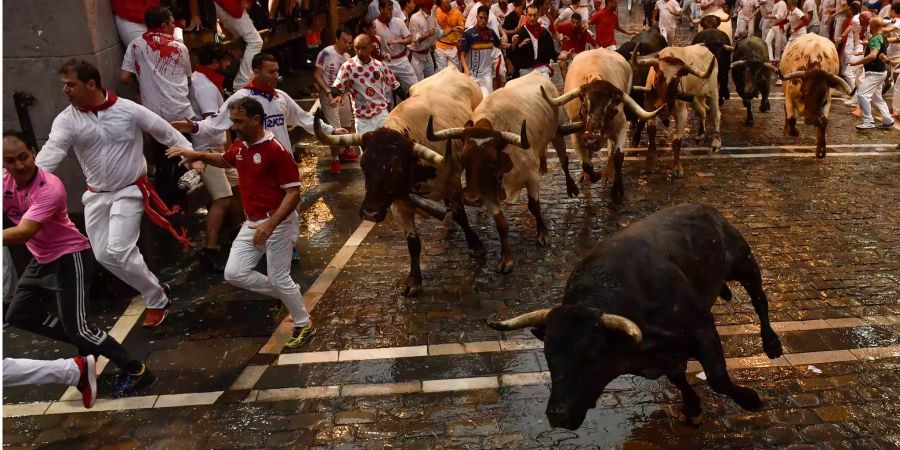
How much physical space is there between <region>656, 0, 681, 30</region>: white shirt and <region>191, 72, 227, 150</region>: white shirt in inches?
542

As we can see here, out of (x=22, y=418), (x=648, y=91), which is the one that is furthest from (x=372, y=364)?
(x=648, y=91)

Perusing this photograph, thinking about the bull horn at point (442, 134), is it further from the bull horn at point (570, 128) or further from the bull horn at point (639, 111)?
the bull horn at point (639, 111)

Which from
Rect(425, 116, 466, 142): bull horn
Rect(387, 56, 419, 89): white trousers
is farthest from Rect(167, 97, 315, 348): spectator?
Rect(387, 56, 419, 89): white trousers

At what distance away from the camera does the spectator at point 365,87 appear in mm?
9594

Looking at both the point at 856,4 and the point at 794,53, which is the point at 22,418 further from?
the point at 856,4

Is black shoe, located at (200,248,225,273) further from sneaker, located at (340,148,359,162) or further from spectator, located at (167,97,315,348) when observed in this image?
sneaker, located at (340,148,359,162)

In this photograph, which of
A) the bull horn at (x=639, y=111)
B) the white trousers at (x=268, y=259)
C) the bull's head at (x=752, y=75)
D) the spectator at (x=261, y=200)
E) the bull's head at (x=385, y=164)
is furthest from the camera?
the bull's head at (x=752, y=75)

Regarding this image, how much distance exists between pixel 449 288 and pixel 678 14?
46.9ft

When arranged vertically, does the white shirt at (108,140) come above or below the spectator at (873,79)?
above

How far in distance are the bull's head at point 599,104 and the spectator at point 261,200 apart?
430 centimetres

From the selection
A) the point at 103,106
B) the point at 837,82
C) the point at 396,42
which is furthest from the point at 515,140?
the point at 396,42

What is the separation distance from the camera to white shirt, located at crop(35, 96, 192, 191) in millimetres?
6090

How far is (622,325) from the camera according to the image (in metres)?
3.83

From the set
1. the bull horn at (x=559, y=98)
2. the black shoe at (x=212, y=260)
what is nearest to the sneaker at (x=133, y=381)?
the black shoe at (x=212, y=260)
